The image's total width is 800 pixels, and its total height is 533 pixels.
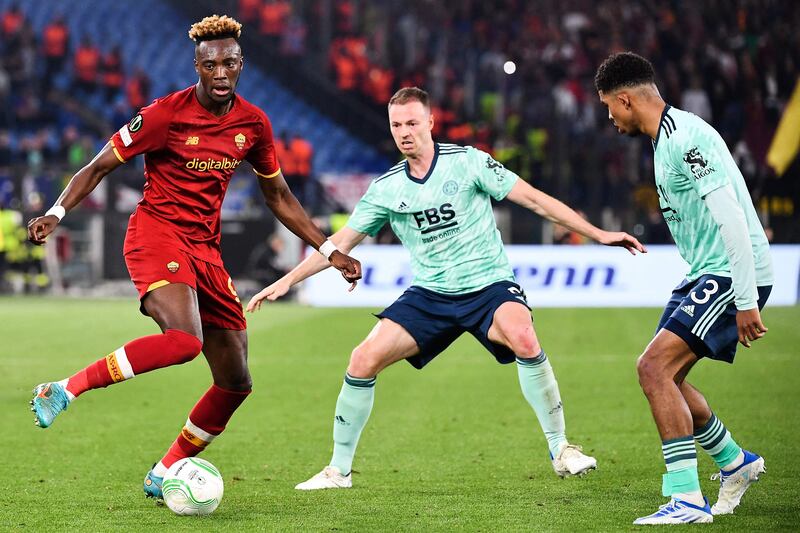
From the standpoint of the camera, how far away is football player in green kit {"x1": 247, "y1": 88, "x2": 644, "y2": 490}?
257 inches

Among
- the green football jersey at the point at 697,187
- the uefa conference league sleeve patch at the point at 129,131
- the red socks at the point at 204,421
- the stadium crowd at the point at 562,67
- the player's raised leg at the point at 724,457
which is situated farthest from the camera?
the stadium crowd at the point at 562,67

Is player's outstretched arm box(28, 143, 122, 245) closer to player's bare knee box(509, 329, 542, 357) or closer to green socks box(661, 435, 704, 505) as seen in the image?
player's bare knee box(509, 329, 542, 357)

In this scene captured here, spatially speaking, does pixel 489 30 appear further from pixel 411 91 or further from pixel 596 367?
pixel 411 91

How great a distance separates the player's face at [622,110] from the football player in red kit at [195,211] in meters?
1.58

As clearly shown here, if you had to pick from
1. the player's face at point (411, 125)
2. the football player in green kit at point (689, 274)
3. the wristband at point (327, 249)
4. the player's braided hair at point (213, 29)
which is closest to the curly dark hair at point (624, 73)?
the football player in green kit at point (689, 274)

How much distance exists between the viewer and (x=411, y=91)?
6.61 metres

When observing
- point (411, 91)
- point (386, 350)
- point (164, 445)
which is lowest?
point (164, 445)

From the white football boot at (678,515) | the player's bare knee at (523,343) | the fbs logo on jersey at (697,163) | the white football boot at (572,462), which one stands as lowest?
the white football boot at (572,462)

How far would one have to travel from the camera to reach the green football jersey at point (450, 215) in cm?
668

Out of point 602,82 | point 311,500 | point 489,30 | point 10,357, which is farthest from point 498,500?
point 489,30

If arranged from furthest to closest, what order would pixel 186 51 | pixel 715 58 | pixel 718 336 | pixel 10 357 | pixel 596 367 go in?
1. pixel 186 51
2. pixel 715 58
3. pixel 10 357
4. pixel 596 367
5. pixel 718 336

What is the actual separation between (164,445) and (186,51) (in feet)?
77.2

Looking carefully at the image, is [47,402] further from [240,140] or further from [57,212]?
[240,140]

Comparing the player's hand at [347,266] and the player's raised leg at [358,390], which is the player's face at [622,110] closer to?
the player's hand at [347,266]
